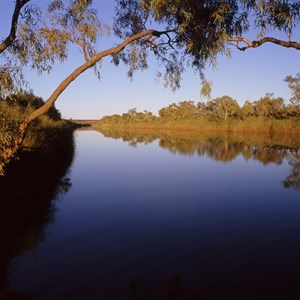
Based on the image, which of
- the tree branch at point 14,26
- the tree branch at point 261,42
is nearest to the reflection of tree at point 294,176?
the tree branch at point 261,42

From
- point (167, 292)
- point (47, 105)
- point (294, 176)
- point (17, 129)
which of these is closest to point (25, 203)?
point (17, 129)

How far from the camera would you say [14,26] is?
8.27m

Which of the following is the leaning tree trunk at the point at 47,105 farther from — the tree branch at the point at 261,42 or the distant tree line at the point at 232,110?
the distant tree line at the point at 232,110

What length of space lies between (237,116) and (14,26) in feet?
181

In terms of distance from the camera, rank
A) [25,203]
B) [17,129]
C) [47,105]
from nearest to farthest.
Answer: [47,105] → [17,129] → [25,203]

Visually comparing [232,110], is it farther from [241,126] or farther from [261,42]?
[261,42]

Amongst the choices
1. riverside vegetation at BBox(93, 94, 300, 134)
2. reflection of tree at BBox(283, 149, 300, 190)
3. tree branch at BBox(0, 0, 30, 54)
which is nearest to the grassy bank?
riverside vegetation at BBox(93, 94, 300, 134)

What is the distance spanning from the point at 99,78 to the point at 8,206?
4.59 m

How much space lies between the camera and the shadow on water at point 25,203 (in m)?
6.49

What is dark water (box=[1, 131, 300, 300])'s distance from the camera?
5.06 m

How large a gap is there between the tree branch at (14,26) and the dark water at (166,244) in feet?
16.1

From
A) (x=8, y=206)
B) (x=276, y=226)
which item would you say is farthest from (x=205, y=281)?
(x=8, y=206)

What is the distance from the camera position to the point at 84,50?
896 centimetres

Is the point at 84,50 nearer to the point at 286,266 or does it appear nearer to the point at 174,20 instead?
the point at 174,20
